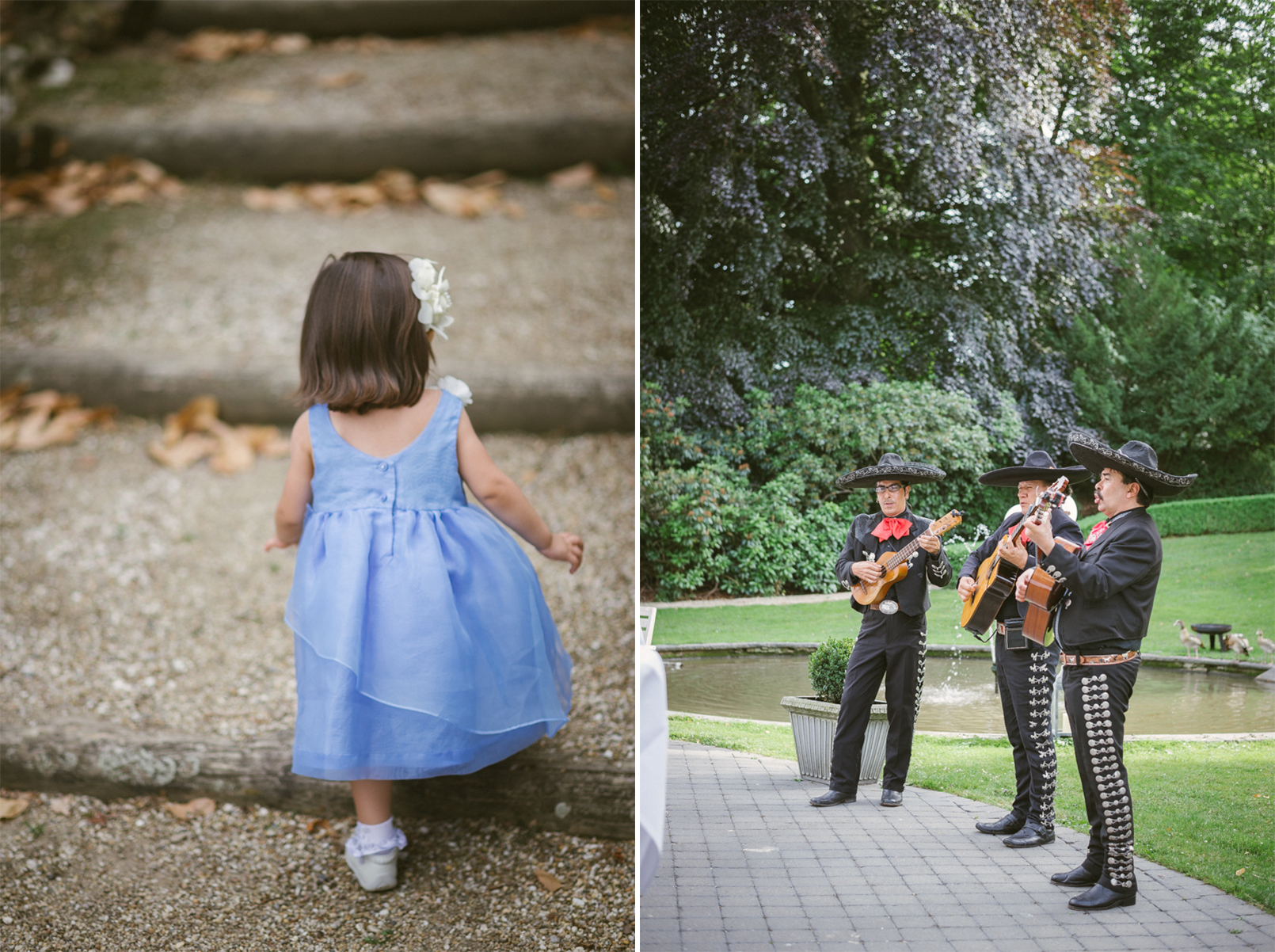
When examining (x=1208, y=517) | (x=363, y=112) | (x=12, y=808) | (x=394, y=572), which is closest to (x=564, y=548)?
(x=394, y=572)

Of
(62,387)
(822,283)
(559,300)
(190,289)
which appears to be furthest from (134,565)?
(822,283)

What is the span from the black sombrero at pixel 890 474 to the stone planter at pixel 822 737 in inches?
19.9

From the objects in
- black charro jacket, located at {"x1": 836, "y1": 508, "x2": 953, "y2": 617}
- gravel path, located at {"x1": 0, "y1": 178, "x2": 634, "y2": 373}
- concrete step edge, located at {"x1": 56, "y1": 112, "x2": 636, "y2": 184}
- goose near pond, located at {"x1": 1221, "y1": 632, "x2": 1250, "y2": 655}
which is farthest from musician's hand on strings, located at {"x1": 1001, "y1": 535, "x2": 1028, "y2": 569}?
concrete step edge, located at {"x1": 56, "y1": 112, "x2": 636, "y2": 184}

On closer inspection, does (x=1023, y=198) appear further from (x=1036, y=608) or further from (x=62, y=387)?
(x=62, y=387)

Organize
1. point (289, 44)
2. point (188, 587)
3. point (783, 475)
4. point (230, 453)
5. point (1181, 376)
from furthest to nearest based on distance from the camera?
1. point (289, 44)
2. point (230, 453)
3. point (188, 587)
4. point (783, 475)
5. point (1181, 376)

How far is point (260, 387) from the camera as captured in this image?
11.3 ft

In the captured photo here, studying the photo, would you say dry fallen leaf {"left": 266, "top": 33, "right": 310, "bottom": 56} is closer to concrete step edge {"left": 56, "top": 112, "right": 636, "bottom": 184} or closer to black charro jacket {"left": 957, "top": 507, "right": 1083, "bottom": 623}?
concrete step edge {"left": 56, "top": 112, "right": 636, "bottom": 184}

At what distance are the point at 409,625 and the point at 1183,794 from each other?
173 cm

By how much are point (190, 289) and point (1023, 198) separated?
10.6 feet

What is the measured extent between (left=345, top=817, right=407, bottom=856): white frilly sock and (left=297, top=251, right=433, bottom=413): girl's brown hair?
970 mm

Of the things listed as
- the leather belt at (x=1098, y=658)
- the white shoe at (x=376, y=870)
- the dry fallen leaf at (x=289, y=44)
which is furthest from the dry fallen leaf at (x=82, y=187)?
the leather belt at (x=1098, y=658)

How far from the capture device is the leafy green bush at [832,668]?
85.2 inches

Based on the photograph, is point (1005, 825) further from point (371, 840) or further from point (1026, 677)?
point (371, 840)

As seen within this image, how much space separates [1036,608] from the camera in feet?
6.62
